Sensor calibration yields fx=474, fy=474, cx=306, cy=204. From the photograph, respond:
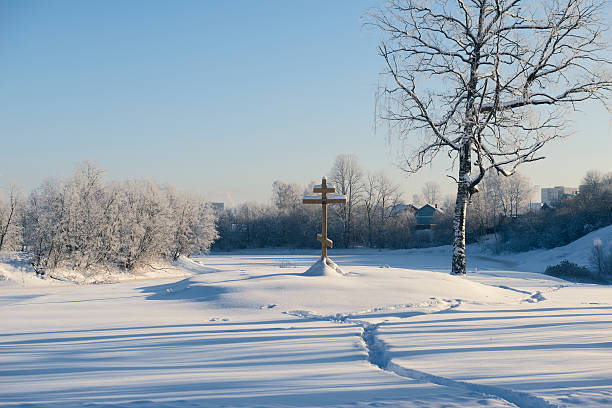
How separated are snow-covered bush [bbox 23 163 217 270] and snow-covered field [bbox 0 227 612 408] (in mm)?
22815

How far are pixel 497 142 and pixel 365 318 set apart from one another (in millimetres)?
8277

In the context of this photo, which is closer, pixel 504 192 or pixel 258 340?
pixel 258 340

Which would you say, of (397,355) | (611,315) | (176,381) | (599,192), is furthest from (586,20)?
(599,192)

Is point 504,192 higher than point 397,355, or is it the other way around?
point 504,192

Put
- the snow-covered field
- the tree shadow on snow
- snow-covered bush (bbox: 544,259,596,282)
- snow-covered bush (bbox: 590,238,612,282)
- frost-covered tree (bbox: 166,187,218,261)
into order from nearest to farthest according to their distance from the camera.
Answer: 1. the snow-covered field
2. the tree shadow on snow
3. snow-covered bush (bbox: 544,259,596,282)
4. snow-covered bush (bbox: 590,238,612,282)
5. frost-covered tree (bbox: 166,187,218,261)

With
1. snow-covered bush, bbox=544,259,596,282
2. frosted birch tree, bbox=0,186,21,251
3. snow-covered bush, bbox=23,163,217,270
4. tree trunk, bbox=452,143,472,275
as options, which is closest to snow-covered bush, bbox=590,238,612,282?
snow-covered bush, bbox=544,259,596,282

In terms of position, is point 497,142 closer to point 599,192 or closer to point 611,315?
point 611,315

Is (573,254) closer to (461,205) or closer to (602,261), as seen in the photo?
(602,261)

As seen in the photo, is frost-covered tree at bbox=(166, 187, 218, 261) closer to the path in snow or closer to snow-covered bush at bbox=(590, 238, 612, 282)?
snow-covered bush at bbox=(590, 238, 612, 282)

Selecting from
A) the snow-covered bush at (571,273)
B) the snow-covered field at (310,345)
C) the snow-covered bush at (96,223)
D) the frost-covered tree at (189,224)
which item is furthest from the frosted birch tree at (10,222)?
the snow-covered bush at (571,273)

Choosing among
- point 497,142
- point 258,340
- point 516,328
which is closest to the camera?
point 258,340

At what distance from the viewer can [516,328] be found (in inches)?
292

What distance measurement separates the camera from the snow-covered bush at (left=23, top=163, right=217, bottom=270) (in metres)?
31.9

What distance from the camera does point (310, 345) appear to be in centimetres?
645
